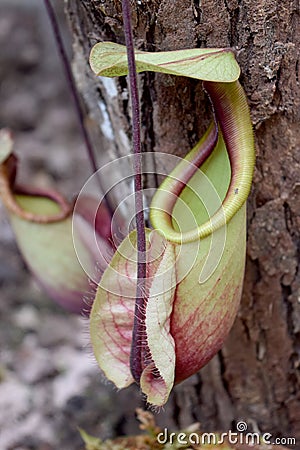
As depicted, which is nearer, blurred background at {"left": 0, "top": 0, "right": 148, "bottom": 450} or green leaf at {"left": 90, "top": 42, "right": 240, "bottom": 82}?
green leaf at {"left": 90, "top": 42, "right": 240, "bottom": 82}

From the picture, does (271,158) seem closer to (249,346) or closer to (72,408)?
(249,346)

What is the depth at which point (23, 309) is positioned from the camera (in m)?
2.00

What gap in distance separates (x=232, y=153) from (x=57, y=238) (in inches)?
24.3

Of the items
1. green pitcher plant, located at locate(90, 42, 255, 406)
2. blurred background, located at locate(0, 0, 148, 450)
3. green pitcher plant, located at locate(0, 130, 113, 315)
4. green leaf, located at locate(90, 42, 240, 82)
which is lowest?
blurred background, located at locate(0, 0, 148, 450)

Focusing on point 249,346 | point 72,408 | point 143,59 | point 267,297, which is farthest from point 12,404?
point 143,59

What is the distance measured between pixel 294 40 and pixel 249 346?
0.66 metres

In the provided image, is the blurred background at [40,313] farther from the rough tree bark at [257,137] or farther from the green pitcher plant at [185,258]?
the rough tree bark at [257,137]

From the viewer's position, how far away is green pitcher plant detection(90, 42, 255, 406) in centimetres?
78

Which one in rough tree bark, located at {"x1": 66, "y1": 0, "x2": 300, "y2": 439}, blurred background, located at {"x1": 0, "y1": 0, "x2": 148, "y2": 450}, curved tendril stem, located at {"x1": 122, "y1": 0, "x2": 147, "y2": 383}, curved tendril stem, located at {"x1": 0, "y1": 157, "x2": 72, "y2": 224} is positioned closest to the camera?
curved tendril stem, located at {"x1": 122, "y1": 0, "x2": 147, "y2": 383}

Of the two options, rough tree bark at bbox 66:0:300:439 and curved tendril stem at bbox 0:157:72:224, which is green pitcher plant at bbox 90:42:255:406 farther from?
curved tendril stem at bbox 0:157:72:224

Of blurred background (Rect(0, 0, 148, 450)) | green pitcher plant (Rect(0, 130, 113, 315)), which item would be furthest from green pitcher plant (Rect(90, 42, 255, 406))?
green pitcher plant (Rect(0, 130, 113, 315))

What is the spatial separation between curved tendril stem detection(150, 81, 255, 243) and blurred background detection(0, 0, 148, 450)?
0.28 metres

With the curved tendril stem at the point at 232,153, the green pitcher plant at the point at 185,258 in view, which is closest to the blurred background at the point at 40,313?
the green pitcher plant at the point at 185,258

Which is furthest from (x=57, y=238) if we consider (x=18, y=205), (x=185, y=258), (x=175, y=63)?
(x=175, y=63)
